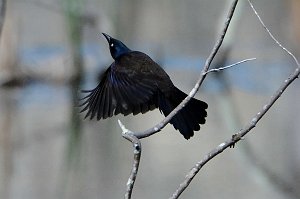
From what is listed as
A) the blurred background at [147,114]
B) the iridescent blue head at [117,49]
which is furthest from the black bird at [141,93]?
the blurred background at [147,114]

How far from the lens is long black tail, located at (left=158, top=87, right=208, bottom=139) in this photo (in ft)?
5.02

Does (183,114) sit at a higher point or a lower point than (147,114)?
higher

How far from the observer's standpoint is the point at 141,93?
5.13 feet

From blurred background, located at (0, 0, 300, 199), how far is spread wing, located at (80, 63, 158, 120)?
1.36 metres

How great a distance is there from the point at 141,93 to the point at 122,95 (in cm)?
6

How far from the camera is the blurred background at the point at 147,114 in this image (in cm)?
390

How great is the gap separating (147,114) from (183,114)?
10.5 feet

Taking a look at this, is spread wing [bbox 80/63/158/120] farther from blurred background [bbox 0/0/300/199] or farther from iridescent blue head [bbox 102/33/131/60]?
blurred background [bbox 0/0/300/199]

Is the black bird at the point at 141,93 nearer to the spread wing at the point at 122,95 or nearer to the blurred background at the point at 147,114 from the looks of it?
the spread wing at the point at 122,95

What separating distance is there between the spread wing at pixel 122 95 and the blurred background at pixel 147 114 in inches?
53.5

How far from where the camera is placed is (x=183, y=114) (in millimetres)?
1571

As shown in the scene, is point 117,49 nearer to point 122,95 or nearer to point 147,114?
point 122,95

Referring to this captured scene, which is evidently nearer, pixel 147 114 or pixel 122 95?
pixel 122 95

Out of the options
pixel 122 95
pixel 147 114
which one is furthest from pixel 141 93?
pixel 147 114
